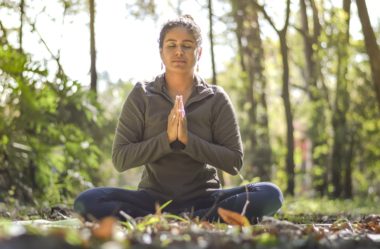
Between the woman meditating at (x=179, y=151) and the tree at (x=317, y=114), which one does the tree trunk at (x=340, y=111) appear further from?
the woman meditating at (x=179, y=151)

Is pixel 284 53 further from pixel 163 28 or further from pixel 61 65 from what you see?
pixel 163 28

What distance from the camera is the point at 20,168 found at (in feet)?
24.5

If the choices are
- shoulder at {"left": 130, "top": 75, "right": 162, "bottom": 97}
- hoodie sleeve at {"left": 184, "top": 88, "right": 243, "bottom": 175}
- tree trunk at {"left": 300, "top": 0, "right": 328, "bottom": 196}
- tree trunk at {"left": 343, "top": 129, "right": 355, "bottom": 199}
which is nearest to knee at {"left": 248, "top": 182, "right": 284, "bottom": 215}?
hoodie sleeve at {"left": 184, "top": 88, "right": 243, "bottom": 175}

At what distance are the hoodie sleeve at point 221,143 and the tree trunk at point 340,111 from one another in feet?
29.8

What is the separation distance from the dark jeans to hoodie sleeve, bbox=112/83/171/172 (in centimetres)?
20

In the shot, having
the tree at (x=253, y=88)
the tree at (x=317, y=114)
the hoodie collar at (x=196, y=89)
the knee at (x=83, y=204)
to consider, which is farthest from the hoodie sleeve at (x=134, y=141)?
the tree at (x=317, y=114)

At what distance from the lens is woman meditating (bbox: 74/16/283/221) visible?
14.9ft

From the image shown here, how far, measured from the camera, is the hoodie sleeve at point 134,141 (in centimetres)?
444

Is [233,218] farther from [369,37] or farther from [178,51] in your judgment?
[369,37]

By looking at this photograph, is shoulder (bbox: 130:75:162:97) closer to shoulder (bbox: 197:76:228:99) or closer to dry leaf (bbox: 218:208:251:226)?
shoulder (bbox: 197:76:228:99)

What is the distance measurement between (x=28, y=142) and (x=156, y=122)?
3.10 m

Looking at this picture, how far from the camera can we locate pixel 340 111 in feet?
45.7

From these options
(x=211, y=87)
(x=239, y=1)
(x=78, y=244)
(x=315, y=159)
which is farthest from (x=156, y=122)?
(x=315, y=159)

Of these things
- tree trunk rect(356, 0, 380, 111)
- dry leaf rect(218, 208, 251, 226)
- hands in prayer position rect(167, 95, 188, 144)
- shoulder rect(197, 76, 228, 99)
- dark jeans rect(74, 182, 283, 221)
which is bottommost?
dark jeans rect(74, 182, 283, 221)
